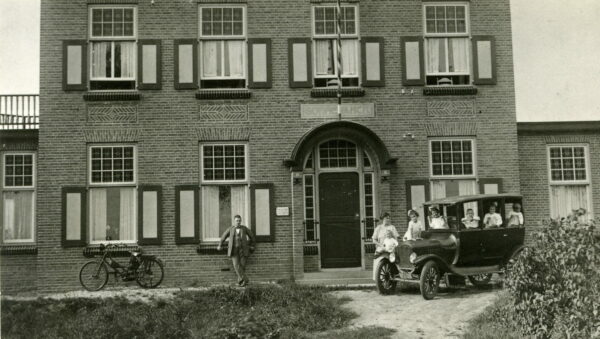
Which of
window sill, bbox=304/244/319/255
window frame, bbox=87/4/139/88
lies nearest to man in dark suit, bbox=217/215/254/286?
window sill, bbox=304/244/319/255

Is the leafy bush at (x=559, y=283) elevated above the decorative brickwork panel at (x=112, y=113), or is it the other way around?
the decorative brickwork panel at (x=112, y=113)

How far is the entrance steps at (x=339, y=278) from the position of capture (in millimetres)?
14266

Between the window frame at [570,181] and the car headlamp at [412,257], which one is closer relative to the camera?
the car headlamp at [412,257]

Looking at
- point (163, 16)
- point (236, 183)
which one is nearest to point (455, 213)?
point (236, 183)

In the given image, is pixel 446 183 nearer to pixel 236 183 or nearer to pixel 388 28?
pixel 388 28

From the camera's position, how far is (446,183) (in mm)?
15773

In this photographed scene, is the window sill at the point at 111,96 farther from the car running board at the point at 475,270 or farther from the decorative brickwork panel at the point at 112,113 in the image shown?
the car running board at the point at 475,270

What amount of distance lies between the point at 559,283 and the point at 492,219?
14.6 feet

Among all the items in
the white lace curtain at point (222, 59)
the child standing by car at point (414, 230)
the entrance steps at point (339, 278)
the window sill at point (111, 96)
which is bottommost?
the entrance steps at point (339, 278)

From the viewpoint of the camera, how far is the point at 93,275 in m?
14.7

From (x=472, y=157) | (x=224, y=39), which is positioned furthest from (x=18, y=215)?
(x=472, y=157)

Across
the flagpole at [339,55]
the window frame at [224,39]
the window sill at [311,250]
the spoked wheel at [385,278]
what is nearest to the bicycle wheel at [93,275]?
the window sill at [311,250]

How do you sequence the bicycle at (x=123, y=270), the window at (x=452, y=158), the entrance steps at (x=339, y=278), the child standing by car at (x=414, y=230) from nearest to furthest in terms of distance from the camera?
1. the child standing by car at (x=414, y=230)
2. the entrance steps at (x=339, y=278)
3. the bicycle at (x=123, y=270)
4. the window at (x=452, y=158)

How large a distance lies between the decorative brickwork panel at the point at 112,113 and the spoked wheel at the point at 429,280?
7.88 metres
